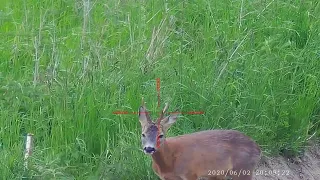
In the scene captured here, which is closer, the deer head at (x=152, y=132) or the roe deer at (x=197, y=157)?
the deer head at (x=152, y=132)

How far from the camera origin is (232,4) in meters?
7.98

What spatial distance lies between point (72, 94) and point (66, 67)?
0.41 metres

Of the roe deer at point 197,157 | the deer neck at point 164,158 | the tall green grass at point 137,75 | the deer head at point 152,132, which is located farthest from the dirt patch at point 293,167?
the deer head at point 152,132

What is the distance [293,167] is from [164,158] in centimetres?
170

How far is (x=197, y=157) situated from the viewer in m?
5.43

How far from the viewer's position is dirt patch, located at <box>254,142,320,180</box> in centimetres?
651

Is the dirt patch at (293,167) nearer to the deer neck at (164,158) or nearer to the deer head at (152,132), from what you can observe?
the deer neck at (164,158)

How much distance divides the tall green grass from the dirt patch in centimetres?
10

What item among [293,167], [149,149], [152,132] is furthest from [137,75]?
[149,149]

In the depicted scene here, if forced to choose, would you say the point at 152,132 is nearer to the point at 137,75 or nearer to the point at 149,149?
the point at 149,149

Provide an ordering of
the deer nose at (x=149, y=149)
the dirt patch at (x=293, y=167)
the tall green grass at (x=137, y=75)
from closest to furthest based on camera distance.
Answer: the deer nose at (x=149, y=149), the tall green grass at (x=137, y=75), the dirt patch at (x=293, y=167)

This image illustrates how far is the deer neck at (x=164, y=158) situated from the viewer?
5.42 metres

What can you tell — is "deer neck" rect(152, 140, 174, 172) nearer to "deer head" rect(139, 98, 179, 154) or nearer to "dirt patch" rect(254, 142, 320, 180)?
"deer head" rect(139, 98, 179, 154)

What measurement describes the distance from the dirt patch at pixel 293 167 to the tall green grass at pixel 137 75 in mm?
99
